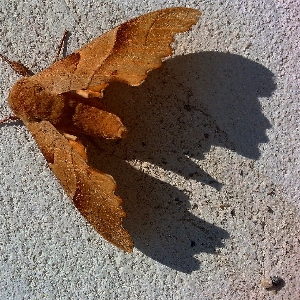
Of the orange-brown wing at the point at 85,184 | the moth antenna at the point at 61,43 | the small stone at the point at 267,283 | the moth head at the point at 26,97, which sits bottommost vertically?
the small stone at the point at 267,283

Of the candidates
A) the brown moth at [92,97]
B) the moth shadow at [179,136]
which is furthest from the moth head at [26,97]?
the moth shadow at [179,136]

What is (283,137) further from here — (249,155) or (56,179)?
(56,179)

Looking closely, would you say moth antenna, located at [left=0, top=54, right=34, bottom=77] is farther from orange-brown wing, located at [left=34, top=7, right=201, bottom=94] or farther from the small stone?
the small stone

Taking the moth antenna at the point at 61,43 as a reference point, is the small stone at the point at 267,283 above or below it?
below

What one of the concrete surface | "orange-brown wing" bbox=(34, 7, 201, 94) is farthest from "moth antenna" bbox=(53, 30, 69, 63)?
"orange-brown wing" bbox=(34, 7, 201, 94)

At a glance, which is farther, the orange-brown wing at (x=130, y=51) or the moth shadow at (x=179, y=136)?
the moth shadow at (x=179, y=136)

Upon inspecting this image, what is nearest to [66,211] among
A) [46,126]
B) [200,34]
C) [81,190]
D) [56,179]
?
[56,179]

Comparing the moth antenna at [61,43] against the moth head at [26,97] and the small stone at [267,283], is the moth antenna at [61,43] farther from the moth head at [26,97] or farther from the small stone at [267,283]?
the small stone at [267,283]
